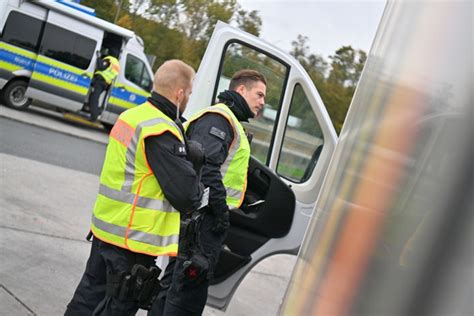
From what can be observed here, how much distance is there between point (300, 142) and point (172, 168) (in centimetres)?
197

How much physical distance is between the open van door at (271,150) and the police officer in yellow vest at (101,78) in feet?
41.4

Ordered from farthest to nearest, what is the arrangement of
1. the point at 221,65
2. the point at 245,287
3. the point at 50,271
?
the point at 245,287
the point at 50,271
the point at 221,65

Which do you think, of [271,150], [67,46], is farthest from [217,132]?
[67,46]

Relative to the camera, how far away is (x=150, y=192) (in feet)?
11.6

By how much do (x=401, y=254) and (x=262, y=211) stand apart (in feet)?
13.3

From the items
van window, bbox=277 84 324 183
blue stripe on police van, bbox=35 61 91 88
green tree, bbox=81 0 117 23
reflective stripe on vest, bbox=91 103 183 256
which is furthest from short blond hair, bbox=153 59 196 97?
green tree, bbox=81 0 117 23

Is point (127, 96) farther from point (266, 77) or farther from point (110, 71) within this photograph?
point (266, 77)

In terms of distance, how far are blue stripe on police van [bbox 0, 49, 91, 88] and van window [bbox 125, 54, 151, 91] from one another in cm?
148

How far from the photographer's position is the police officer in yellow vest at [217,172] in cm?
416

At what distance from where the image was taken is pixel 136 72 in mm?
18453

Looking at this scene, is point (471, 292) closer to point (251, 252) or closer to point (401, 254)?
point (401, 254)

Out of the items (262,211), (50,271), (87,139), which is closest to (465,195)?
(262,211)

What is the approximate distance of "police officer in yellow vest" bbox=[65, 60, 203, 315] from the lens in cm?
349

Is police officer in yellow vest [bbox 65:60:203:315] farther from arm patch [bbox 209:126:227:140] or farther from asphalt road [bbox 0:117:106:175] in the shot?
asphalt road [bbox 0:117:106:175]
